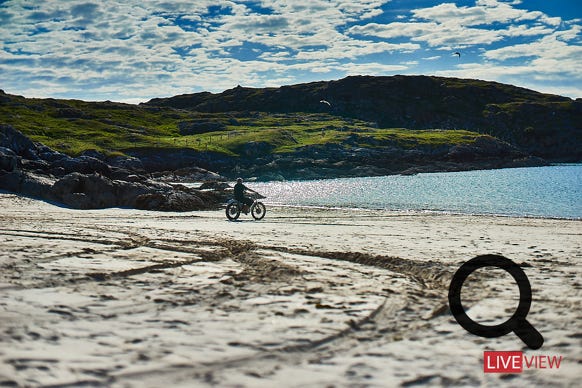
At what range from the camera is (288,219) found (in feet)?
103

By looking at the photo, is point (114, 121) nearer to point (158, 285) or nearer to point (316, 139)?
point (316, 139)

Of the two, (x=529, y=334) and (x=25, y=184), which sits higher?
(x=25, y=184)

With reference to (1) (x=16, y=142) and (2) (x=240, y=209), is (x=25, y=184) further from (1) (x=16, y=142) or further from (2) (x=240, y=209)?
(1) (x=16, y=142)

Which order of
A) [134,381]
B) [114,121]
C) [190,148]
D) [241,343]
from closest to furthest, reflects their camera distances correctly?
[134,381], [241,343], [190,148], [114,121]

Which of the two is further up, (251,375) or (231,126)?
(231,126)

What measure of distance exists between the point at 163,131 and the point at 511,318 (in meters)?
154

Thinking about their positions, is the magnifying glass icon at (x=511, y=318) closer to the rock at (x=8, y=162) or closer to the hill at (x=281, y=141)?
the rock at (x=8, y=162)

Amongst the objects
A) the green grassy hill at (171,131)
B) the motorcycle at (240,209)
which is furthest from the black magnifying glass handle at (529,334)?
the green grassy hill at (171,131)

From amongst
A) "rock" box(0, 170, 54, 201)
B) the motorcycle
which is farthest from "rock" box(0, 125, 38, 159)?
the motorcycle

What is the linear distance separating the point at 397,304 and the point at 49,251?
31.3 feet

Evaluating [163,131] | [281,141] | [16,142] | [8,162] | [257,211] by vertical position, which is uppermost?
[163,131]

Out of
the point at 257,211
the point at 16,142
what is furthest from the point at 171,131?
the point at 257,211

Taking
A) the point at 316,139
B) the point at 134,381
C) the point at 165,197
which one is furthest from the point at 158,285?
the point at 316,139

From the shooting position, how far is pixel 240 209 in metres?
31.0
